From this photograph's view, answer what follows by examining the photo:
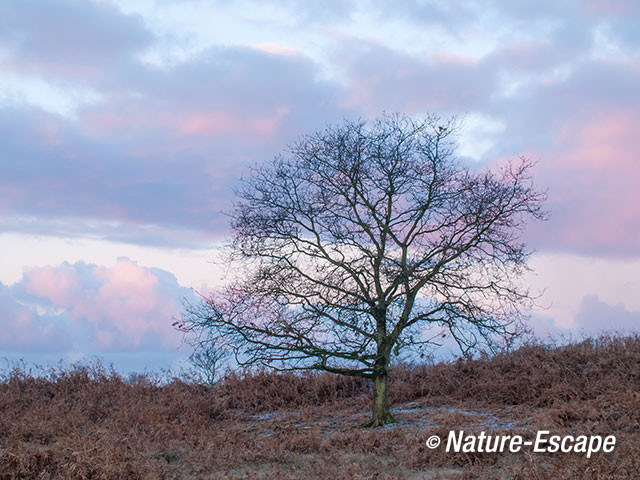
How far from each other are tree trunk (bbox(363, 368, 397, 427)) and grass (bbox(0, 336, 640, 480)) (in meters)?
0.44

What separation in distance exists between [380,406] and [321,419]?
228cm

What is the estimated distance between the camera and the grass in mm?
11977

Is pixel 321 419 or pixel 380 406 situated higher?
pixel 380 406

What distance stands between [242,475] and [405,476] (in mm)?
3160

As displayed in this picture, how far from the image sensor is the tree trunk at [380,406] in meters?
16.6

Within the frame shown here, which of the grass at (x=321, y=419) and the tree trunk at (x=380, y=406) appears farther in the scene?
the tree trunk at (x=380, y=406)

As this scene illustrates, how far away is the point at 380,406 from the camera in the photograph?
16688 mm

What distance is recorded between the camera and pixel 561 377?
1920cm

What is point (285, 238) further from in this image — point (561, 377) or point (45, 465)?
point (561, 377)

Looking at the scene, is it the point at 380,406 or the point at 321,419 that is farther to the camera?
the point at 321,419

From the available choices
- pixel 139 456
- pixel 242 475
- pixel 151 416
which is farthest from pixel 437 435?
pixel 151 416

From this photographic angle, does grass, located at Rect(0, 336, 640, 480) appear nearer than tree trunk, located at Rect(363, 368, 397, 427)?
Yes

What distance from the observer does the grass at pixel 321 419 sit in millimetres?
11977

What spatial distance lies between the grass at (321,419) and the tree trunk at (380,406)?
439 millimetres
